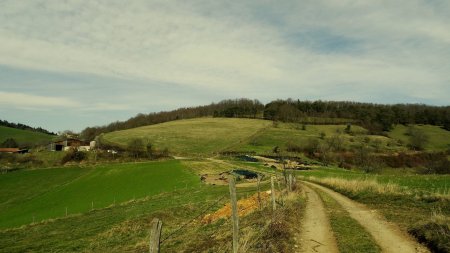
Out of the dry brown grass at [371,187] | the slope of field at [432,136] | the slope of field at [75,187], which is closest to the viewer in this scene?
the dry brown grass at [371,187]

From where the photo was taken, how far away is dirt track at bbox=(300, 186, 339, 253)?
14.7 metres

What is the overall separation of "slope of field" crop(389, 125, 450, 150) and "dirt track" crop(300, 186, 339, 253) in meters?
128

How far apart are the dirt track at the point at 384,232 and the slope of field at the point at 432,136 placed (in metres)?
126

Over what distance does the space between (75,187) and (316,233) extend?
57.9m

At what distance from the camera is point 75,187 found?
65.9 meters

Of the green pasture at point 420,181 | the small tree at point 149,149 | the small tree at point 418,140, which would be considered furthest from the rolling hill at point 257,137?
the green pasture at point 420,181

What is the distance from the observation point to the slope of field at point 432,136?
135 meters

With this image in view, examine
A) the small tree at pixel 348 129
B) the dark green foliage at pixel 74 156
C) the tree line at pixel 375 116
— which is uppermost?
the tree line at pixel 375 116

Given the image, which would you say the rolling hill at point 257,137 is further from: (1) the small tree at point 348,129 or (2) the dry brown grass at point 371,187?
(2) the dry brown grass at point 371,187

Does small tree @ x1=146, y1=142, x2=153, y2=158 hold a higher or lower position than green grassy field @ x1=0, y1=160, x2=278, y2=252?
higher

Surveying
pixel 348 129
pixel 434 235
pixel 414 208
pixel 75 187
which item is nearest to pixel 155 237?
pixel 434 235

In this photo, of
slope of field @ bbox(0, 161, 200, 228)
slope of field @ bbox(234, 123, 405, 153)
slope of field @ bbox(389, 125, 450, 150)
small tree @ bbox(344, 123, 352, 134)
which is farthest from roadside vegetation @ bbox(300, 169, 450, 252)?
small tree @ bbox(344, 123, 352, 134)

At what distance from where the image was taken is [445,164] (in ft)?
299

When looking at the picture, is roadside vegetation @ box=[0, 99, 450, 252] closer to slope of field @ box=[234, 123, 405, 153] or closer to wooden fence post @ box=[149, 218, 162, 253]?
slope of field @ box=[234, 123, 405, 153]
